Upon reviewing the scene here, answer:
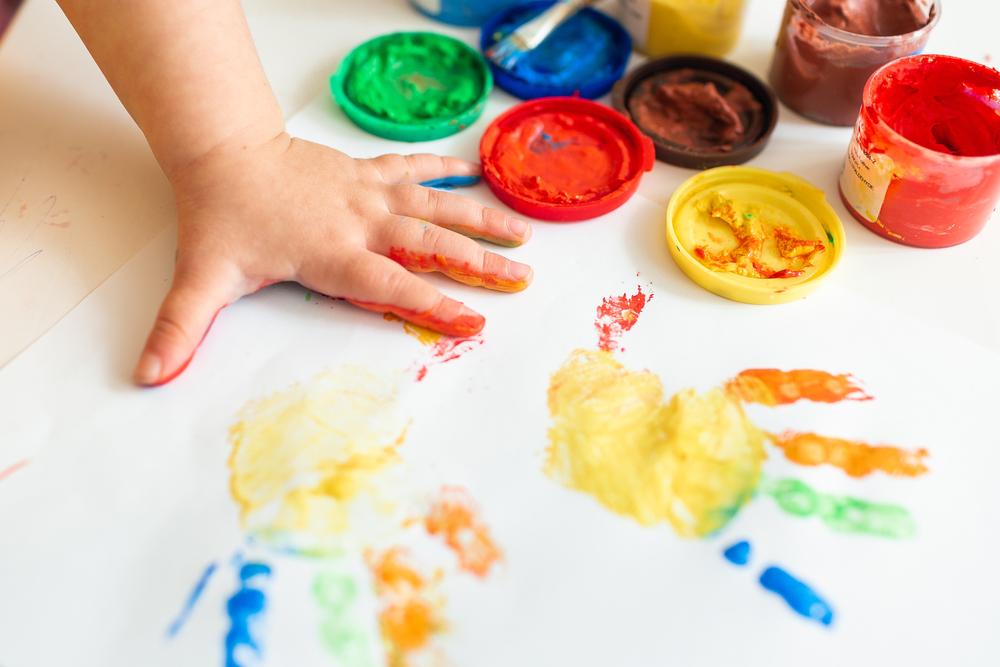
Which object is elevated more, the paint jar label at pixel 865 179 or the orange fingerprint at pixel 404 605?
the paint jar label at pixel 865 179

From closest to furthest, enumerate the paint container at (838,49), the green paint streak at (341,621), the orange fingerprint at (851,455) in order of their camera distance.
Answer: the green paint streak at (341,621) → the orange fingerprint at (851,455) → the paint container at (838,49)

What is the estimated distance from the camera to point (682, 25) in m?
1.16

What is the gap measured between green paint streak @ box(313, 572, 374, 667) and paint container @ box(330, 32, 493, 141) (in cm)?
70

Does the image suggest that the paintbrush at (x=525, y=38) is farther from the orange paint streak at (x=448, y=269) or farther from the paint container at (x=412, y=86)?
the orange paint streak at (x=448, y=269)

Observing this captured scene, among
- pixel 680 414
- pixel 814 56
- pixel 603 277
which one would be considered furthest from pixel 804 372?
pixel 814 56

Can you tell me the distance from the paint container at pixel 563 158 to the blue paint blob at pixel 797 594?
0.53 meters

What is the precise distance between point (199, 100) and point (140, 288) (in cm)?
27

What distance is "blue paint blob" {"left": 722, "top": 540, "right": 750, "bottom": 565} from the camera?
722 mm

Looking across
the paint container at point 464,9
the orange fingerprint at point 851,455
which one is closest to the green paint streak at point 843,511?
the orange fingerprint at point 851,455

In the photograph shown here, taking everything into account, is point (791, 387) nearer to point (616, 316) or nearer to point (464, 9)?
point (616, 316)

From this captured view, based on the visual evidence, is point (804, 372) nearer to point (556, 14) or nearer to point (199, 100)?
point (556, 14)

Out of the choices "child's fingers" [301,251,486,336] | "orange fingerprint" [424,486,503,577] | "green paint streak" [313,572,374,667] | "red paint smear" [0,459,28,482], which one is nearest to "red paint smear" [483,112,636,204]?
"child's fingers" [301,251,486,336]

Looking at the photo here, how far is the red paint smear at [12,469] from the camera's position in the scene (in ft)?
2.51

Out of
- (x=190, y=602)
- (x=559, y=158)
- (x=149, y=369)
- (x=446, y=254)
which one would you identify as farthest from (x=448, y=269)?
(x=190, y=602)
